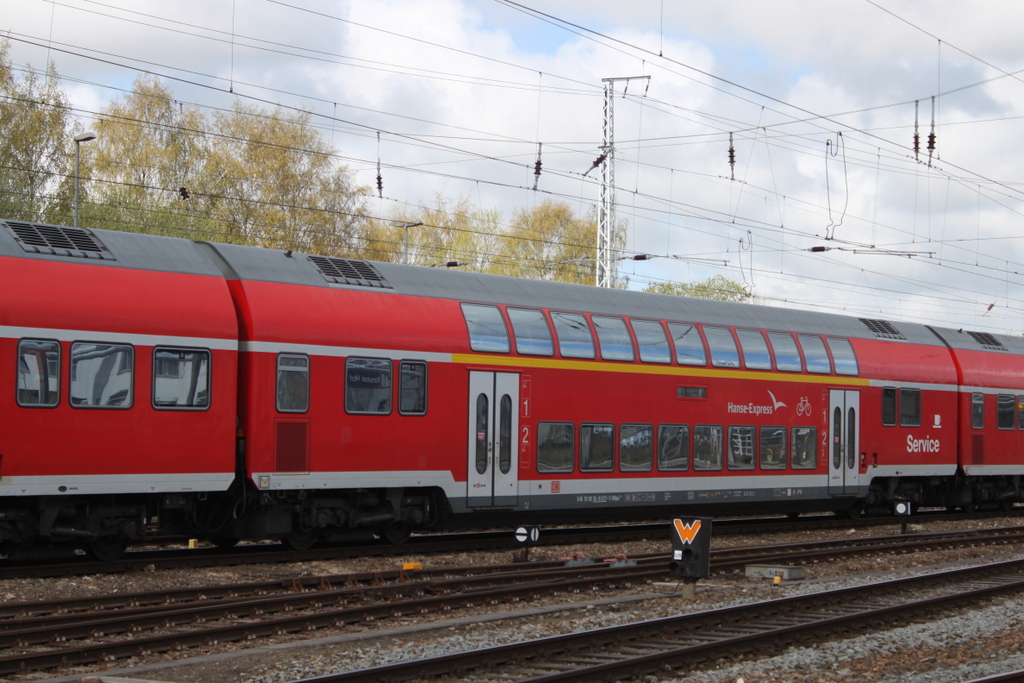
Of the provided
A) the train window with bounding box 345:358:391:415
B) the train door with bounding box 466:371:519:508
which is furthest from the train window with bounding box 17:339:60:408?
the train door with bounding box 466:371:519:508

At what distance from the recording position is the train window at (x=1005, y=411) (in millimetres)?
26844

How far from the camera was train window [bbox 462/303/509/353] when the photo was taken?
17.5 m

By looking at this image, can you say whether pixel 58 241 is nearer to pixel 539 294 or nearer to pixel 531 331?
pixel 531 331

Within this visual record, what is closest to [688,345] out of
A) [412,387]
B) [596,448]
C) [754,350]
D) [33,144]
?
[754,350]

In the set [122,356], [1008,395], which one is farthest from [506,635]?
[1008,395]

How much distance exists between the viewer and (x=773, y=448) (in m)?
21.8

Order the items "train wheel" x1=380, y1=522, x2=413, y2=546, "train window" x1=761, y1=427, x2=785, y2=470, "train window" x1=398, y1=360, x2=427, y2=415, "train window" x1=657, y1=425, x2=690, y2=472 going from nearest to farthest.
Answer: "train window" x1=398, y1=360, x2=427, y2=415
"train wheel" x1=380, y1=522, x2=413, y2=546
"train window" x1=657, y1=425, x2=690, y2=472
"train window" x1=761, y1=427, x2=785, y2=470

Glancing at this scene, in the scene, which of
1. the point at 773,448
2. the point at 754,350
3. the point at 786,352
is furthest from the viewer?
the point at 786,352

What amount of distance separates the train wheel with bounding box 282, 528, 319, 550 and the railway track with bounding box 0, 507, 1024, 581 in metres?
0.14

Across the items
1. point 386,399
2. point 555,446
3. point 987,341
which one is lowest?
point 555,446

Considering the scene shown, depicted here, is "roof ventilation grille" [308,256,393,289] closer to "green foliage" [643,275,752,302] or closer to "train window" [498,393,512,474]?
"train window" [498,393,512,474]

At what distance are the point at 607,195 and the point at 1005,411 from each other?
14185 millimetres

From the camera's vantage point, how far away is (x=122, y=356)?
45.2 ft

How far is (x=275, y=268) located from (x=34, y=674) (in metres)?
7.78
